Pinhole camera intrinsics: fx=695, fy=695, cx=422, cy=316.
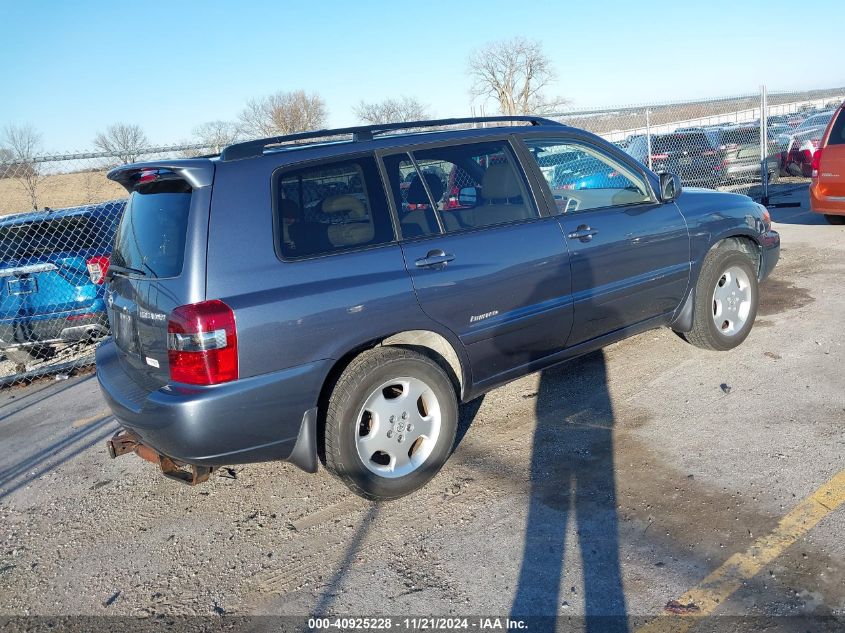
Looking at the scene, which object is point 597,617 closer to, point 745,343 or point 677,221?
point 677,221

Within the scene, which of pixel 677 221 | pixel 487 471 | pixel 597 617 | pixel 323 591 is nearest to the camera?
pixel 597 617

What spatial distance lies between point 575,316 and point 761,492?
4.76ft

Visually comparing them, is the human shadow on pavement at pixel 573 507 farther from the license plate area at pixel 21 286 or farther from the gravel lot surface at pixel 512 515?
the license plate area at pixel 21 286

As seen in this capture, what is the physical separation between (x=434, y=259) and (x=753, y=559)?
6.63 ft

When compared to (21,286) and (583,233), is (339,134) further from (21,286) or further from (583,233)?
(21,286)

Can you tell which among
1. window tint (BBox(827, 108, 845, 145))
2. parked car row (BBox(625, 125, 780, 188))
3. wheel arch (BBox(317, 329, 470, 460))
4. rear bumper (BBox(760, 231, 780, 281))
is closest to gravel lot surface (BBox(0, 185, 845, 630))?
wheel arch (BBox(317, 329, 470, 460))

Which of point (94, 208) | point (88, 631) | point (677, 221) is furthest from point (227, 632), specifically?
point (94, 208)

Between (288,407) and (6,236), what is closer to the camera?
(288,407)

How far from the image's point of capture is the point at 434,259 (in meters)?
3.69

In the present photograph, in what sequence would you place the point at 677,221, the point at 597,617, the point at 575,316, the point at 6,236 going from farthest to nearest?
the point at 6,236 < the point at 677,221 < the point at 575,316 < the point at 597,617

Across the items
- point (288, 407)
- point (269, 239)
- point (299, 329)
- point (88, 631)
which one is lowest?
point (88, 631)

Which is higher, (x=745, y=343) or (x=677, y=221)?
(x=677, y=221)

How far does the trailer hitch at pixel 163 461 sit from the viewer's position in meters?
3.55

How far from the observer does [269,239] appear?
10.7 feet
